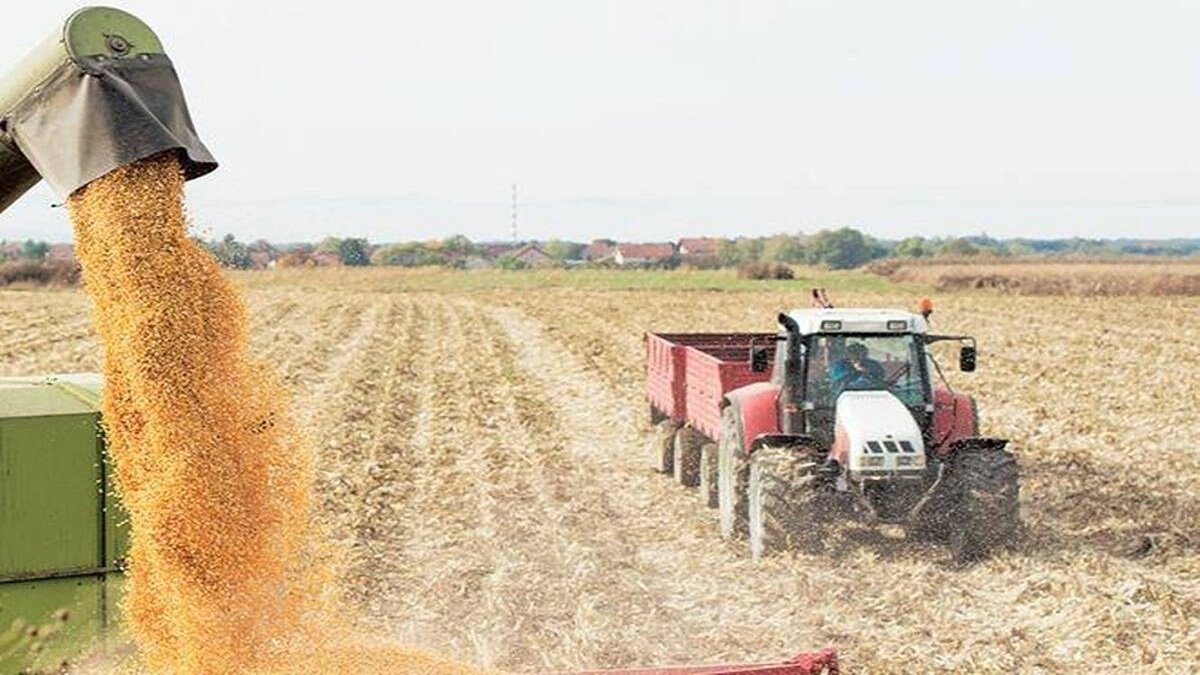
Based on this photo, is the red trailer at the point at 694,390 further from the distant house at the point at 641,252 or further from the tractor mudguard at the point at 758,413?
the distant house at the point at 641,252

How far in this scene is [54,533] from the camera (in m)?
6.08

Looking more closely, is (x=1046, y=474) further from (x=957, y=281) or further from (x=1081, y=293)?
(x=957, y=281)

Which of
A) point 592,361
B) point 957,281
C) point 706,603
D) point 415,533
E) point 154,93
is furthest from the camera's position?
point 957,281

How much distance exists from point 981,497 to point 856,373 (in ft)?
4.38

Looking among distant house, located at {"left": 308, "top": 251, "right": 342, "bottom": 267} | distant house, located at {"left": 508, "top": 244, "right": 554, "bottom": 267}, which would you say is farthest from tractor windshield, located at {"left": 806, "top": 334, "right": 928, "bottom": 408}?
distant house, located at {"left": 508, "top": 244, "right": 554, "bottom": 267}

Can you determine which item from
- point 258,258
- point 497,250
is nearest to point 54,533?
point 258,258

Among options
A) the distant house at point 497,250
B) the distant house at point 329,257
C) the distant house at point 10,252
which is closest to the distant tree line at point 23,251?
the distant house at point 10,252

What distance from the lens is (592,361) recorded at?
1056 inches

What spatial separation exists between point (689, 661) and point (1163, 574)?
3.90m

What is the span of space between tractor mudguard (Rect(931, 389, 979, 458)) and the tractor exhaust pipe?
7.42 metres

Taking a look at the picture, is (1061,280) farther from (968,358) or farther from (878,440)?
(878,440)

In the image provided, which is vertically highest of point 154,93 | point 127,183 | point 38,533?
point 154,93

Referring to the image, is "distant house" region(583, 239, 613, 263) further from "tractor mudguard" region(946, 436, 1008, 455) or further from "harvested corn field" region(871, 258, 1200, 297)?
"tractor mudguard" region(946, 436, 1008, 455)

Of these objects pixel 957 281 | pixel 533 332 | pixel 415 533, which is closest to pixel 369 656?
A: pixel 415 533
